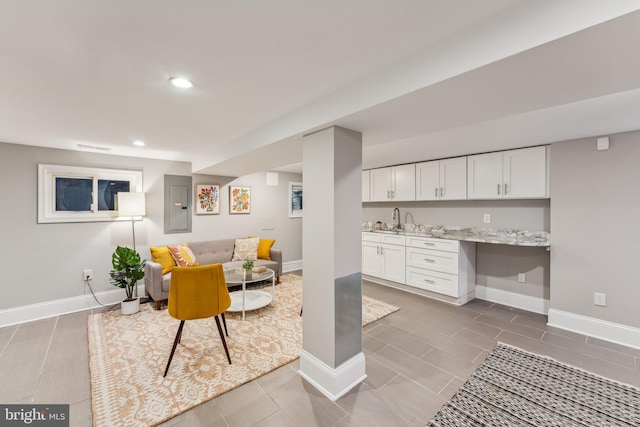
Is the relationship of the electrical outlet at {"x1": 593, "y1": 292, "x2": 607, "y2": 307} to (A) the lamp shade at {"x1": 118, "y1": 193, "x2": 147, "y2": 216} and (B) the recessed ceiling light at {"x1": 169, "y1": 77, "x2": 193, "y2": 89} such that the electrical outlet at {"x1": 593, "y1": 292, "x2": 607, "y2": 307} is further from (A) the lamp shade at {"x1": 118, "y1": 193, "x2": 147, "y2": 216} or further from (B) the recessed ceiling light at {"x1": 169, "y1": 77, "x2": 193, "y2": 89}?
(A) the lamp shade at {"x1": 118, "y1": 193, "x2": 147, "y2": 216}

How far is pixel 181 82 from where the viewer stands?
1.78 meters

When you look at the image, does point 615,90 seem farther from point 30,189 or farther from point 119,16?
point 30,189

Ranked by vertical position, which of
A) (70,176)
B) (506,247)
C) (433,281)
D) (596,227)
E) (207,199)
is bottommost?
(433,281)

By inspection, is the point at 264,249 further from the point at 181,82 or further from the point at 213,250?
the point at 181,82

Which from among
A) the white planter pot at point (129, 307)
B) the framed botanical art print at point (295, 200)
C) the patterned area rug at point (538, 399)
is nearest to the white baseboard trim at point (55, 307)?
the white planter pot at point (129, 307)

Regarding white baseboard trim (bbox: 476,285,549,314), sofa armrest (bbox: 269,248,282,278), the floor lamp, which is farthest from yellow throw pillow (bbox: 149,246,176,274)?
white baseboard trim (bbox: 476,285,549,314)

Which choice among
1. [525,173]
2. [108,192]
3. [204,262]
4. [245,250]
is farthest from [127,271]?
[525,173]

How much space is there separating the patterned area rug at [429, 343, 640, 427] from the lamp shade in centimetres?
432

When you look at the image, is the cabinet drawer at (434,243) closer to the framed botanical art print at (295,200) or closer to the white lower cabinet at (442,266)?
the white lower cabinet at (442,266)

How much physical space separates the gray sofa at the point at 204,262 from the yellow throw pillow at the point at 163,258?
0.09m

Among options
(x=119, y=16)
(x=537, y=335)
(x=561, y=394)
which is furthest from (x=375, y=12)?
(x=537, y=335)

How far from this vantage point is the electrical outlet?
2.97m

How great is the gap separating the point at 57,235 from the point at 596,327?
6.92 meters

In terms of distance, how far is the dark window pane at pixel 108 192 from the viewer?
155 inches
